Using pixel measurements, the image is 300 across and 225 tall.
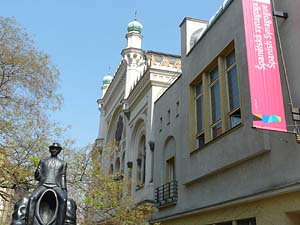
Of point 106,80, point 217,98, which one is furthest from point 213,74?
point 106,80

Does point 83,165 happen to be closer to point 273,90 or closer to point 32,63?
point 32,63

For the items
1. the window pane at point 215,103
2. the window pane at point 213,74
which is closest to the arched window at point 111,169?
the window pane at point 213,74

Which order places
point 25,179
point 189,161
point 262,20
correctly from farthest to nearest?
1. point 189,161
2. point 25,179
3. point 262,20

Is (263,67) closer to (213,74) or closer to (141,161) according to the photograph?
(213,74)

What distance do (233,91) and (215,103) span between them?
1.48m

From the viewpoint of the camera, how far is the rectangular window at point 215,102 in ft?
47.0

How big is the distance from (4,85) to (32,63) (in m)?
1.30

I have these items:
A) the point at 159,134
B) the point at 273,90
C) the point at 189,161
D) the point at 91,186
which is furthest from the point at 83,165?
the point at 273,90

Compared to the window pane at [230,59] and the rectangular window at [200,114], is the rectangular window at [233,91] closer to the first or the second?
the window pane at [230,59]

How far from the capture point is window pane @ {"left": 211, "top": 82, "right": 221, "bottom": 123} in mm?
14457

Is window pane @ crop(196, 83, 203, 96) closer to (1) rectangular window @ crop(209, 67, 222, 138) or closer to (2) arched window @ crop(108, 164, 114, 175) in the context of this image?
(1) rectangular window @ crop(209, 67, 222, 138)

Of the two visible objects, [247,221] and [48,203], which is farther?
[247,221]

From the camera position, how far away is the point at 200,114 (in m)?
16.1

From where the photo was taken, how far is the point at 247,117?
11656mm
